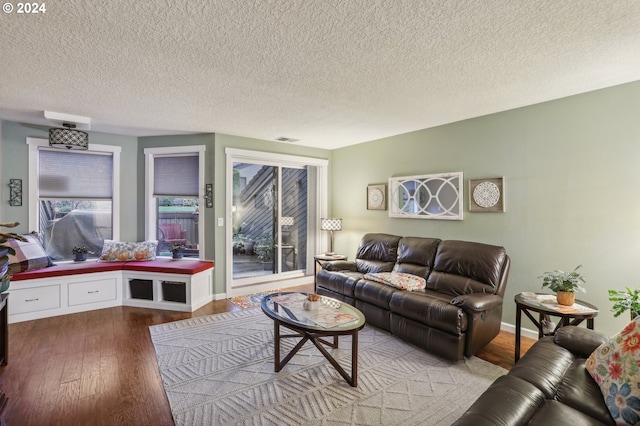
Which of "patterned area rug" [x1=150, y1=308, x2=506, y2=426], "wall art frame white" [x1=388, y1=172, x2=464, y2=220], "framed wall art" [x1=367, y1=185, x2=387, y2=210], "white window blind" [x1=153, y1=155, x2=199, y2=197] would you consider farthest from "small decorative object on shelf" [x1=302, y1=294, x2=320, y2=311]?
"white window blind" [x1=153, y1=155, x2=199, y2=197]

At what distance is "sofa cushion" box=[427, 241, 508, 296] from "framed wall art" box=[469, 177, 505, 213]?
0.55 metres

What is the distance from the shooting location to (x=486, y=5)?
1.69 metres

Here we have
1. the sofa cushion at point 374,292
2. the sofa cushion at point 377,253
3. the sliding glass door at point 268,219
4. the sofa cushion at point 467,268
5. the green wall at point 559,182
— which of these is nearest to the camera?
the green wall at point 559,182

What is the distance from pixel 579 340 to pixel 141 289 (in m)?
4.73

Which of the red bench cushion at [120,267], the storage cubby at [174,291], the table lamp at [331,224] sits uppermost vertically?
the table lamp at [331,224]

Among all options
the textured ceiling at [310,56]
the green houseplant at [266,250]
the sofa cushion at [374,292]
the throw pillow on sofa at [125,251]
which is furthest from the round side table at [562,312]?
the throw pillow on sofa at [125,251]

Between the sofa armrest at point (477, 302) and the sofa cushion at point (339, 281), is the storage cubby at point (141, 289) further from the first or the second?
the sofa armrest at point (477, 302)

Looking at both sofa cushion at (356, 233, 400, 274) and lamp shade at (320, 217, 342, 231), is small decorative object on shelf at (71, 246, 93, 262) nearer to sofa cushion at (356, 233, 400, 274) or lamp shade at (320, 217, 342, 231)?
lamp shade at (320, 217, 342, 231)

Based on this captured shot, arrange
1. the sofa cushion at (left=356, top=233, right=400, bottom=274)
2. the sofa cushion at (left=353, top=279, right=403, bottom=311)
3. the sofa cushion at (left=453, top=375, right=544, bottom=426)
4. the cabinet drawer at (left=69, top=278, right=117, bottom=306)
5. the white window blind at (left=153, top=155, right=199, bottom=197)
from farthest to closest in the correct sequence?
the white window blind at (left=153, top=155, right=199, bottom=197) < the sofa cushion at (left=356, top=233, right=400, bottom=274) < the cabinet drawer at (left=69, top=278, right=117, bottom=306) < the sofa cushion at (left=353, top=279, right=403, bottom=311) < the sofa cushion at (left=453, top=375, right=544, bottom=426)

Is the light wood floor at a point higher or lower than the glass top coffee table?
lower

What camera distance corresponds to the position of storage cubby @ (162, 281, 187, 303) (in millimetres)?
4086

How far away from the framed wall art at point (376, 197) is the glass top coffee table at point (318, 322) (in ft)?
7.67

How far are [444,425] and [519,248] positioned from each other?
227cm

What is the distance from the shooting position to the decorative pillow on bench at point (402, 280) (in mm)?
3299
